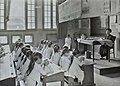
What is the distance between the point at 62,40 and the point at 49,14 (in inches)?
123

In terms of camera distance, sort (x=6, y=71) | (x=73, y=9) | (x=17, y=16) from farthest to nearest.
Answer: (x=17, y=16)
(x=73, y=9)
(x=6, y=71)

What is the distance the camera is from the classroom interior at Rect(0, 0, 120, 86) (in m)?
3.96

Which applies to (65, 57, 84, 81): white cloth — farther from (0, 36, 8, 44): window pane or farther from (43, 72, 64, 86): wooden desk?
(0, 36, 8, 44): window pane

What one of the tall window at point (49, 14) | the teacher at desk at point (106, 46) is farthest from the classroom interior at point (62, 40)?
the teacher at desk at point (106, 46)

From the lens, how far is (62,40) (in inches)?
571

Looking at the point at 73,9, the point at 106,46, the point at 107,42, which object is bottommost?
the point at 106,46

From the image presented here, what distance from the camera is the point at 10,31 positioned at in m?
15.5

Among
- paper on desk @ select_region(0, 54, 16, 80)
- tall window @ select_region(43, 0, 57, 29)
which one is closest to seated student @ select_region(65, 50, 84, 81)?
paper on desk @ select_region(0, 54, 16, 80)

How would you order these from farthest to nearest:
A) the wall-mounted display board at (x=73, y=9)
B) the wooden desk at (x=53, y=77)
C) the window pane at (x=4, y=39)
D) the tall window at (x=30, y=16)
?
the tall window at (x=30, y=16), the window pane at (x=4, y=39), the wall-mounted display board at (x=73, y=9), the wooden desk at (x=53, y=77)

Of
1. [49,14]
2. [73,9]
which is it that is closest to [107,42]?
[73,9]

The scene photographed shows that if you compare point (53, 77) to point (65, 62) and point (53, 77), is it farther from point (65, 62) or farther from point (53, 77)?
point (65, 62)

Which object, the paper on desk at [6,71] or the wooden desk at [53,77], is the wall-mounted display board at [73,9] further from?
the paper on desk at [6,71]

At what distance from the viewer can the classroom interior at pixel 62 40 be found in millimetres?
3957

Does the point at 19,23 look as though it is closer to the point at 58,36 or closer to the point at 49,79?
the point at 58,36
